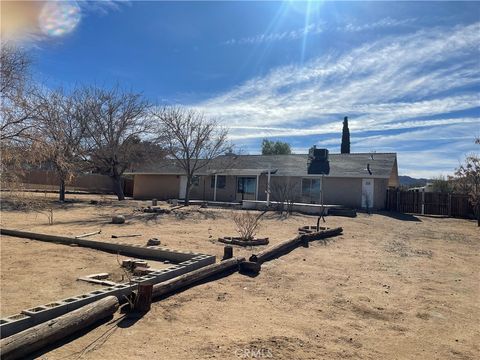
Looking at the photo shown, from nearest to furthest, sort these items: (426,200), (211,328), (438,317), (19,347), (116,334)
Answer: (19,347) < (116,334) < (211,328) < (438,317) < (426,200)

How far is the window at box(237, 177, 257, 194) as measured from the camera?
102 feet

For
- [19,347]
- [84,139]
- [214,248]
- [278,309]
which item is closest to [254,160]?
[84,139]

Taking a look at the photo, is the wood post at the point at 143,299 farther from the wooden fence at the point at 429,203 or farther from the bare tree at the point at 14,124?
the wooden fence at the point at 429,203

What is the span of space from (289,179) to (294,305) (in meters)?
23.5

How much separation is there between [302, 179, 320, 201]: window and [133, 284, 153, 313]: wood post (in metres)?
23.6

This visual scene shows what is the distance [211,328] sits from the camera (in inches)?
194

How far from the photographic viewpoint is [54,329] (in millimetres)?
4211

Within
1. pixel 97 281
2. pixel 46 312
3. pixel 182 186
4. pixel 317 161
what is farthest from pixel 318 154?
pixel 46 312

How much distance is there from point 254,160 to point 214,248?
2385cm

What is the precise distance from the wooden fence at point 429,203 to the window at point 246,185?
32.5 feet

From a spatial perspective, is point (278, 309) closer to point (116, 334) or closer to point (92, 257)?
point (116, 334)

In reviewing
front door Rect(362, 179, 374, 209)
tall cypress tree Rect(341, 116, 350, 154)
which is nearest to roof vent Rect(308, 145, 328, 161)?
front door Rect(362, 179, 374, 209)

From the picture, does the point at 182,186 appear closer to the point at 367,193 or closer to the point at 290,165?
the point at 290,165

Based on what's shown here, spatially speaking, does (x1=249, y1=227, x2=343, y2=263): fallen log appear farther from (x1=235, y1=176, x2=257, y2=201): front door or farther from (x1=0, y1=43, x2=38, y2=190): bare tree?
(x1=235, y1=176, x2=257, y2=201): front door
